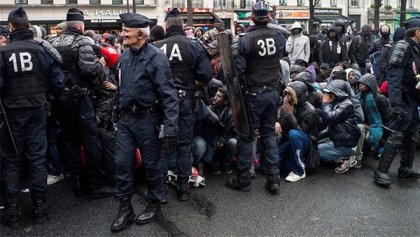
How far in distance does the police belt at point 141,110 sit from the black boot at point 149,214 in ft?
2.94

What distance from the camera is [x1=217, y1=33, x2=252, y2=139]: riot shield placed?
178 inches

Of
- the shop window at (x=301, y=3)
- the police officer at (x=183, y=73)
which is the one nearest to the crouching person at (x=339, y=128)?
the police officer at (x=183, y=73)

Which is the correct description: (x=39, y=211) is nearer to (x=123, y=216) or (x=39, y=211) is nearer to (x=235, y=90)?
(x=123, y=216)

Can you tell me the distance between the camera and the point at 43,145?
396cm

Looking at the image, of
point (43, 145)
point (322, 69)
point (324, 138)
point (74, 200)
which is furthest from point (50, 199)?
point (322, 69)

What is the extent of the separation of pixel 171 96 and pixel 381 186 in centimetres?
278

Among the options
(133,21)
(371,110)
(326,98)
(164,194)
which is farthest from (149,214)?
(371,110)

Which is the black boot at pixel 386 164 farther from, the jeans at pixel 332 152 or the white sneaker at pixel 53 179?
the white sneaker at pixel 53 179

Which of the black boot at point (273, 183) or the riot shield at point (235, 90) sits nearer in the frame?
the riot shield at point (235, 90)

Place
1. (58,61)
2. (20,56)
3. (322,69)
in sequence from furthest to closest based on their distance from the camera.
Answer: (322,69) → (58,61) → (20,56)

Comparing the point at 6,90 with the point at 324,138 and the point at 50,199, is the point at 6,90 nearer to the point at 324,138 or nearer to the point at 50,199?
the point at 50,199

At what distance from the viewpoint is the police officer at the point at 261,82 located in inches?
178

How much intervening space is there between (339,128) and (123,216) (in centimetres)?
297

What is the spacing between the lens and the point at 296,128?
5223 mm
